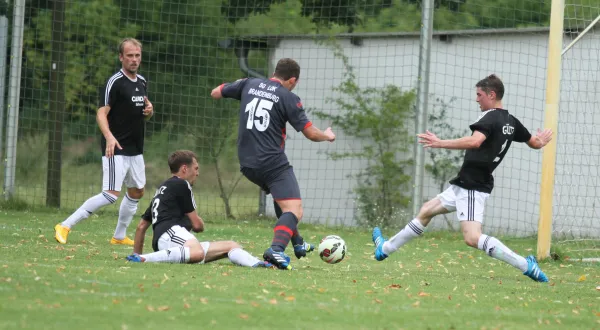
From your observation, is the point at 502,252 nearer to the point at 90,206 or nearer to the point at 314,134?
the point at 314,134

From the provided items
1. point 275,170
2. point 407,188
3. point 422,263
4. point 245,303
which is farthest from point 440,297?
point 407,188

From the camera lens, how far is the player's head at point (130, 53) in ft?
33.9

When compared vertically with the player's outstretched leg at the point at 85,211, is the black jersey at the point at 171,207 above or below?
above

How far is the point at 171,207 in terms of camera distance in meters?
8.38

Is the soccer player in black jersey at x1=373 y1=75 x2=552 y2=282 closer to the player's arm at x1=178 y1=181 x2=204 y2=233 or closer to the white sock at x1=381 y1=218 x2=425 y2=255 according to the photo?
the white sock at x1=381 y1=218 x2=425 y2=255

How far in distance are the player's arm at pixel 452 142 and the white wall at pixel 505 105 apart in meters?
4.64

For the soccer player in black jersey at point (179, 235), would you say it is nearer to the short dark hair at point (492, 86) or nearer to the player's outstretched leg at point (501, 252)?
the player's outstretched leg at point (501, 252)

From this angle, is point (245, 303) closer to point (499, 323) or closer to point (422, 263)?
point (499, 323)

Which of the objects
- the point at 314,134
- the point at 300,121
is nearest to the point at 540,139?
the point at 314,134

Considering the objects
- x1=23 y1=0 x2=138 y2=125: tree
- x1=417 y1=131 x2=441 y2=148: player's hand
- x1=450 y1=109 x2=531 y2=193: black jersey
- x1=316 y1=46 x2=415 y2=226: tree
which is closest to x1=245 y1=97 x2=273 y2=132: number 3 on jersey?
x1=417 y1=131 x2=441 y2=148: player's hand

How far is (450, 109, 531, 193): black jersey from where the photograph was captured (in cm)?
875

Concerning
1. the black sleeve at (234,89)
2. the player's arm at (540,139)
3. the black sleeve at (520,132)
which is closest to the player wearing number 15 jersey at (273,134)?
the black sleeve at (234,89)

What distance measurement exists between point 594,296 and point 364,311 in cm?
264

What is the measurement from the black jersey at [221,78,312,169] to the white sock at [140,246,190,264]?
3.28 ft
